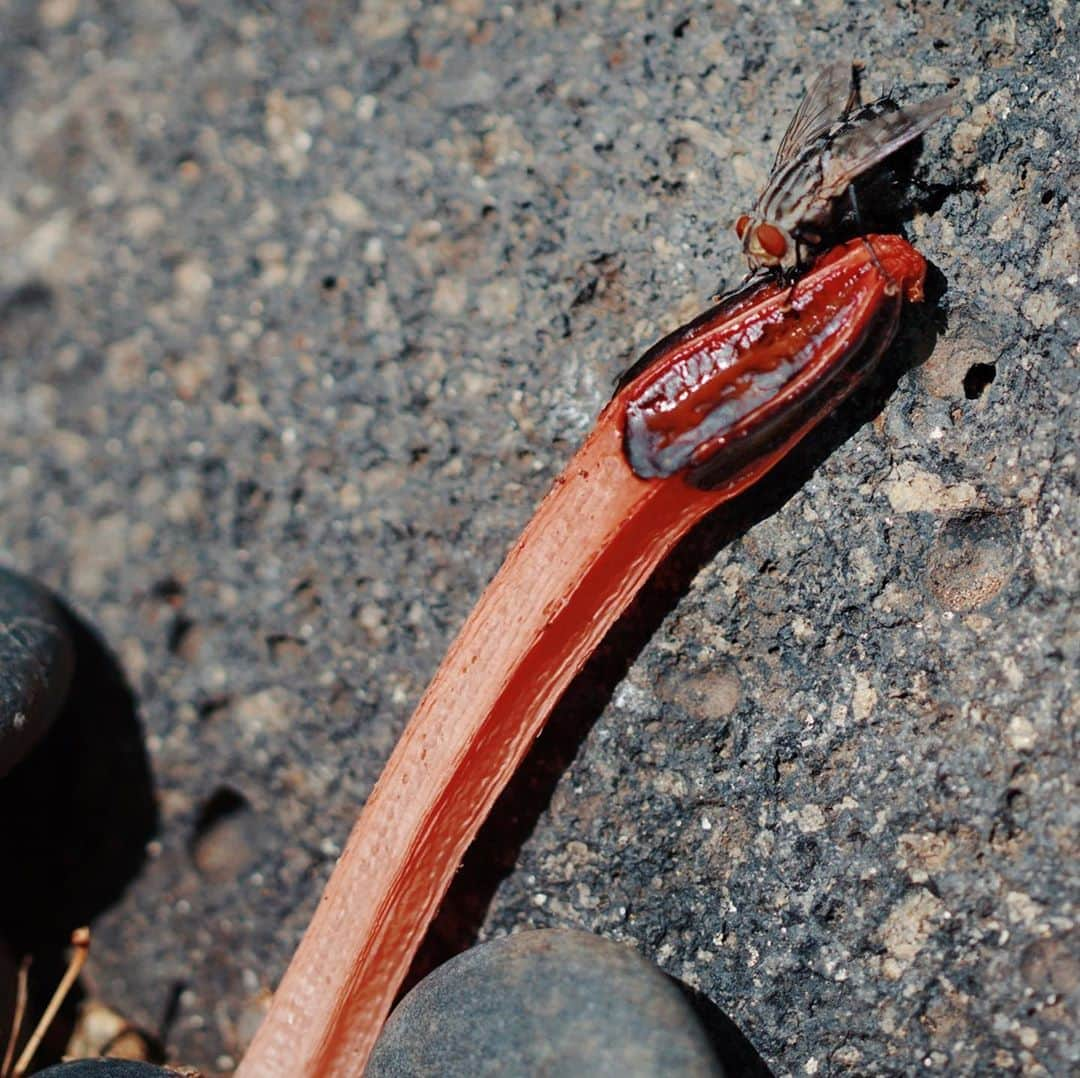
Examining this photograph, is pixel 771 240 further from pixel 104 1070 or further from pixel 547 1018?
pixel 104 1070

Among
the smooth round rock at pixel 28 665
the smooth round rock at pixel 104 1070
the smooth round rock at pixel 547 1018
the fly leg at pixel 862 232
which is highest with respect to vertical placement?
the fly leg at pixel 862 232

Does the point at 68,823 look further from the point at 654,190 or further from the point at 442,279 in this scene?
the point at 654,190

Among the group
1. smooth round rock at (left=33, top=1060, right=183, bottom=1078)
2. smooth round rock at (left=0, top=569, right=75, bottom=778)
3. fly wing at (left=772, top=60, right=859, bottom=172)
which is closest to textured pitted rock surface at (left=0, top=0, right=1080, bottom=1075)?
fly wing at (left=772, top=60, right=859, bottom=172)

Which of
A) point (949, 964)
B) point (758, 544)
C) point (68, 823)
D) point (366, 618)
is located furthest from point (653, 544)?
point (68, 823)

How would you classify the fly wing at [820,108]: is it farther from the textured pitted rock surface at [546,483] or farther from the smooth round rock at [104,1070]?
the smooth round rock at [104,1070]

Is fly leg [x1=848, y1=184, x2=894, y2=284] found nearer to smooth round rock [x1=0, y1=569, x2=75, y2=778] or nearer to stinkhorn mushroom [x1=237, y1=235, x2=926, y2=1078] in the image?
stinkhorn mushroom [x1=237, y1=235, x2=926, y2=1078]

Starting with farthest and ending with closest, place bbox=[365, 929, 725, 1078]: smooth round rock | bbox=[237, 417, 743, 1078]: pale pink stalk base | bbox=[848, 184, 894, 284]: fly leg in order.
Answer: bbox=[237, 417, 743, 1078]: pale pink stalk base
bbox=[848, 184, 894, 284]: fly leg
bbox=[365, 929, 725, 1078]: smooth round rock

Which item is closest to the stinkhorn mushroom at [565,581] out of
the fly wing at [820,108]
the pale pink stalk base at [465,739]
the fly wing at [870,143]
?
the pale pink stalk base at [465,739]

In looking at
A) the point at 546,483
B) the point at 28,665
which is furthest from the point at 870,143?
the point at 28,665
